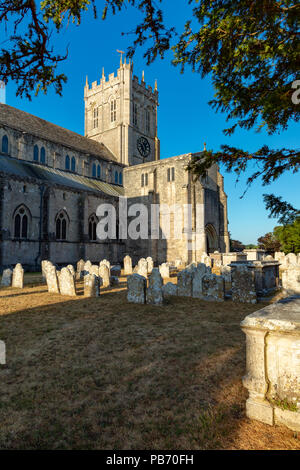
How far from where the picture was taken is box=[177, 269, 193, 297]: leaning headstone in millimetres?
9098

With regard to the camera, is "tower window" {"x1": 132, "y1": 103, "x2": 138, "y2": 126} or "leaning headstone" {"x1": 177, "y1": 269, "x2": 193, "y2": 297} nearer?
"leaning headstone" {"x1": 177, "y1": 269, "x2": 193, "y2": 297}

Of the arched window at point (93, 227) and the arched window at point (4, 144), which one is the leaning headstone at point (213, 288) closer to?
the arched window at point (93, 227)

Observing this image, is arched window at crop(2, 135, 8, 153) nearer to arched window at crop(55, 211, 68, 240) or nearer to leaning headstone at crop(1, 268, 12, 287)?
arched window at crop(55, 211, 68, 240)

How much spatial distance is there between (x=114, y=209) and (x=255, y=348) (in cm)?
2634

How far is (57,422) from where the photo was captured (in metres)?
2.44

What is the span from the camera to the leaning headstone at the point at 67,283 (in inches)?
370

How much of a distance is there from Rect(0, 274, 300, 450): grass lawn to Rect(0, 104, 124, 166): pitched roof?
26.6m

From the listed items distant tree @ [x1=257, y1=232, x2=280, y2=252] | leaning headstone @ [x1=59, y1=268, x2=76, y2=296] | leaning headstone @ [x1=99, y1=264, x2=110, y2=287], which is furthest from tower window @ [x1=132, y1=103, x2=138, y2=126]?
leaning headstone @ [x1=59, y1=268, x2=76, y2=296]

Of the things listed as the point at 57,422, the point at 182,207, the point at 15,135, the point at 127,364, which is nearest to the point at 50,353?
the point at 127,364

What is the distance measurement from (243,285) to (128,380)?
19.4ft

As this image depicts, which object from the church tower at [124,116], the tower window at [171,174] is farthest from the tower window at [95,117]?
the tower window at [171,174]

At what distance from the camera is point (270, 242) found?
41938 millimetres

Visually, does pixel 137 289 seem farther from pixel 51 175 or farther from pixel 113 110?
pixel 113 110

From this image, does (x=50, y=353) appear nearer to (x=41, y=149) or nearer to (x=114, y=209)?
A: (x=114, y=209)
